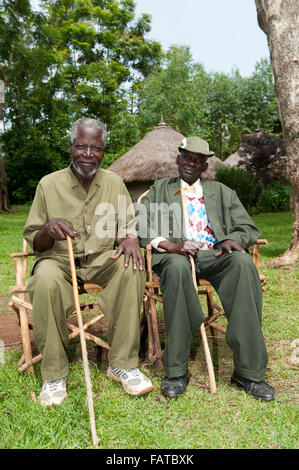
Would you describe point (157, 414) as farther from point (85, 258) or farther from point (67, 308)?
point (85, 258)

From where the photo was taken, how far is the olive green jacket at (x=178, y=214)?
3.17 m

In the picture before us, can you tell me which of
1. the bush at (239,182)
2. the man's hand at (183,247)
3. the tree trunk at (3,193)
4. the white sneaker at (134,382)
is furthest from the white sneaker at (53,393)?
the tree trunk at (3,193)

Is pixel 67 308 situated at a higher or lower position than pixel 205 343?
higher

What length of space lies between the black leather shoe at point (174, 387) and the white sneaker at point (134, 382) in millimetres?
89

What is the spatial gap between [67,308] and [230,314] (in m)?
1.01

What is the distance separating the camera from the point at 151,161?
15.4 meters

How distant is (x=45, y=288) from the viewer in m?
2.56

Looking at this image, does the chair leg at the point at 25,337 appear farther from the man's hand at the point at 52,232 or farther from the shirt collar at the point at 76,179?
the shirt collar at the point at 76,179

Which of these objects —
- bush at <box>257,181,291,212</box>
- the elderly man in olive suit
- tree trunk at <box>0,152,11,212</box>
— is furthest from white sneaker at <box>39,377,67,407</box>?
tree trunk at <box>0,152,11,212</box>

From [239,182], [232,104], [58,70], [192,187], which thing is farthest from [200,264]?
[232,104]

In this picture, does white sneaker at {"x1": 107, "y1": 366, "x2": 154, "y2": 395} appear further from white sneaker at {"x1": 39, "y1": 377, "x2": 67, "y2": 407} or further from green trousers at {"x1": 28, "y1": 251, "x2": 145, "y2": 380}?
white sneaker at {"x1": 39, "y1": 377, "x2": 67, "y2": 407}

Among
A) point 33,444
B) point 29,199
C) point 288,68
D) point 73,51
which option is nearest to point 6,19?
point 288,68

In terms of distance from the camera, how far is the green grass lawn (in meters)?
2.16

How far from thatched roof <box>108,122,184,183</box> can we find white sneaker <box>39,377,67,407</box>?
41.7ft
